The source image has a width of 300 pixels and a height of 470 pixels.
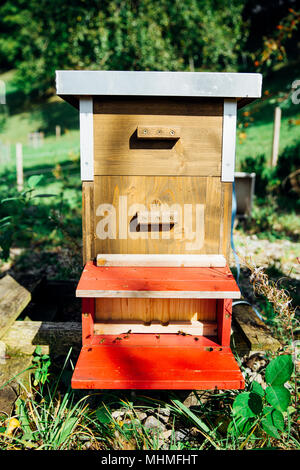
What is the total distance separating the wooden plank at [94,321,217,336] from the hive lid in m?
1.34

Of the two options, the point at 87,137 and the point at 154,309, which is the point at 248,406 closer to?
the point at 154,309

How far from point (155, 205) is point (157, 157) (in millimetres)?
278

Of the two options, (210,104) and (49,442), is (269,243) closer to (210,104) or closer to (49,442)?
(210,104)

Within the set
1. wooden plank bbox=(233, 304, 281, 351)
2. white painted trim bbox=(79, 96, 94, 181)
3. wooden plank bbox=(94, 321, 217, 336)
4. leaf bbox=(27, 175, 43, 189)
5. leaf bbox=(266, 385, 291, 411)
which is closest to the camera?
leaf bbox=(266, 385, 291, 411)

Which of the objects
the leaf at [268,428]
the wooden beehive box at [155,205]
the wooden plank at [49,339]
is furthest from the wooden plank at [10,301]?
the leaf at [268,428]

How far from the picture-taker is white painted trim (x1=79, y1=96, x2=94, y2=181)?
2.10m

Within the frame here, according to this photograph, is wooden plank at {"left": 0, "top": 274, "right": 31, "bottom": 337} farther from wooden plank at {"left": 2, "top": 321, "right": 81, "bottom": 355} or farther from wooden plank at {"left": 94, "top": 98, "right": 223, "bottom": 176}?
wooden plank at {"left": 94, "top": 98, "right": 223, "bottom": 176}

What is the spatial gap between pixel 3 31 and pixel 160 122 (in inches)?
1462

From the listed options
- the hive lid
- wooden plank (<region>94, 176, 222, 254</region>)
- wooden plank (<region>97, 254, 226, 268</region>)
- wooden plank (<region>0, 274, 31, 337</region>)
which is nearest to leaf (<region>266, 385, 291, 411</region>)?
wooden plank (<region>97, 254, 226, 268</region>)

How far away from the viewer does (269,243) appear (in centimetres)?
537

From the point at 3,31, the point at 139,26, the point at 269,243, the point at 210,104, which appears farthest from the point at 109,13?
the point at 3,31

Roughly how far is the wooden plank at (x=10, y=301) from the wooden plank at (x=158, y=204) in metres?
0.94

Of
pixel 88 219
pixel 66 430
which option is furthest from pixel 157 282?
pixel 66 430

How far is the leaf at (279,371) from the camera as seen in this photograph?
6.20ft
